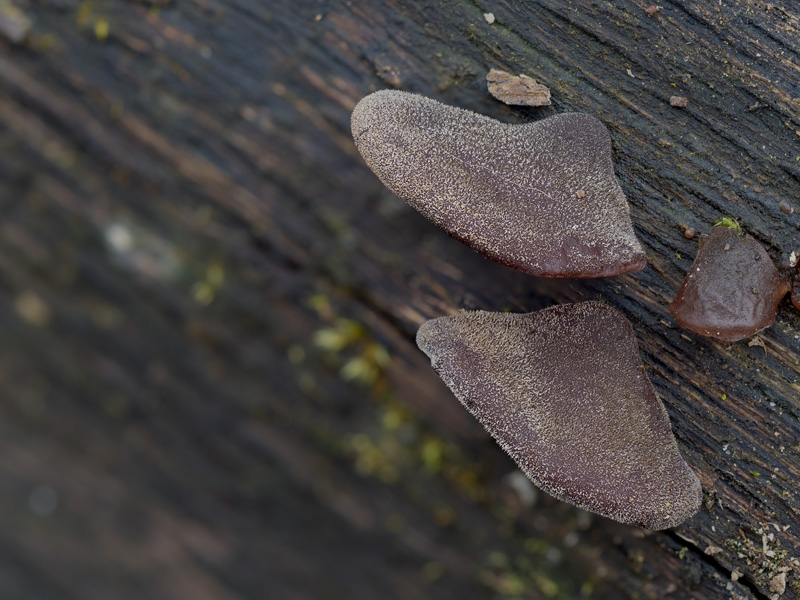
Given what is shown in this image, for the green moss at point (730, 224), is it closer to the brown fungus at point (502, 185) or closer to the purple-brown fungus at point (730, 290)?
the purple-brown fungus at point (730, 290)

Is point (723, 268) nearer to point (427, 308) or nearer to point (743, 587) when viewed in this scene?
point (427, 308)

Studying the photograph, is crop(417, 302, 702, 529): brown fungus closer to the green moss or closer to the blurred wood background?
the blurred wood background

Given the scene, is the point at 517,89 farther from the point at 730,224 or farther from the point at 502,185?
the point at 730,224

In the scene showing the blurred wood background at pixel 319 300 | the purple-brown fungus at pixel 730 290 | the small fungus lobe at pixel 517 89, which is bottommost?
the blurred wood background at pixel 319 300

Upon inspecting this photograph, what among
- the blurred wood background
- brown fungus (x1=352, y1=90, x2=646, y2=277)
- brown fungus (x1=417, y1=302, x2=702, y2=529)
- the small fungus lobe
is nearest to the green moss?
the blurred wood background

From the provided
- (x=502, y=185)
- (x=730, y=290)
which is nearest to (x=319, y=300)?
(x=502, y=185)

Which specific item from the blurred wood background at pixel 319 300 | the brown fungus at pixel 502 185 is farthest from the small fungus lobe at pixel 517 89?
the brown fungus at pixel 502 185

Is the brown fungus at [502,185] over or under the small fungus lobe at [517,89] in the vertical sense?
under
